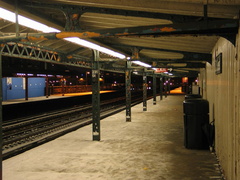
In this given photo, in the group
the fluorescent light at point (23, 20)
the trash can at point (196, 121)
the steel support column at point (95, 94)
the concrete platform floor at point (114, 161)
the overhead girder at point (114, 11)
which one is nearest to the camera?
the fluorescent light at point (23, 20)

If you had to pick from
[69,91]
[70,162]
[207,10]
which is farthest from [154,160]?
[69,91]

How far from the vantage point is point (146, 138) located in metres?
10.3

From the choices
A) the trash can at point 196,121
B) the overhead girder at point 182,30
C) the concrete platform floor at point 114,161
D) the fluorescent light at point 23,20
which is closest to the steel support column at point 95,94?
the concrete platform floor at point 114,161

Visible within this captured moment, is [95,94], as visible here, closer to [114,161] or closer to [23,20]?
[114,161]

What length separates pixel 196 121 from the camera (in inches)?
319

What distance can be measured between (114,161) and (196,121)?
2771mm

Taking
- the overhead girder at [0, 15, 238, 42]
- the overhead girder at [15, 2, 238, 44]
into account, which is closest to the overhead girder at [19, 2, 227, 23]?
the overhead girder at [15, 2, 238, 44]

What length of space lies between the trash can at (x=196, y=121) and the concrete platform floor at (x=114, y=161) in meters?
0.29

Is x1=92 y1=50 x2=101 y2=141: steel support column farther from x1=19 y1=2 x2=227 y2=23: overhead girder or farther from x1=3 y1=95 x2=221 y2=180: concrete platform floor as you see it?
x1=19 y1=2 x2=227 y2=23: overhead girder

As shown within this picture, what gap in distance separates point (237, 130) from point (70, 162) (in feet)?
15.3

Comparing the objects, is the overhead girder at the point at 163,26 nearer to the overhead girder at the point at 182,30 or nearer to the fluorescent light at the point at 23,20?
the overhead girder at the point at 182,30

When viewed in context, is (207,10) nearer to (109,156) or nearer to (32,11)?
(32,11)

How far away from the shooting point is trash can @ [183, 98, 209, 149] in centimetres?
809

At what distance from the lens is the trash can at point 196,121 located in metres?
8.09
